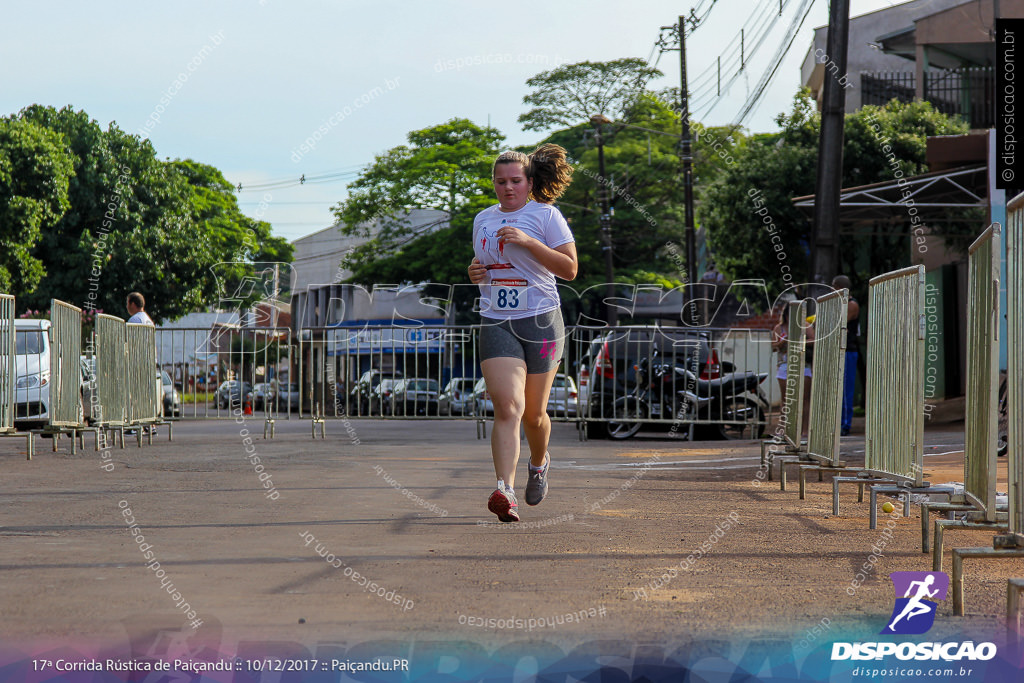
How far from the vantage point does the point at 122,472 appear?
8.94 metres

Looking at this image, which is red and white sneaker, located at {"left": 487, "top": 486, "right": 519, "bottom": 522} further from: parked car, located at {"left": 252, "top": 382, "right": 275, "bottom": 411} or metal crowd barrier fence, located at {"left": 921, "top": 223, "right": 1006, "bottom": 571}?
parked car, located at {"left": 252, "top": 382, "right": 275, "bottom": 411}

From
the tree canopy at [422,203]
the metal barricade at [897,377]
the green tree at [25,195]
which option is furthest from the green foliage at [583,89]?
the metal barricade at [897,377]

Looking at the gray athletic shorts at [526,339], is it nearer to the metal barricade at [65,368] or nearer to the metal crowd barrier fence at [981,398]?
the metal crowd barrier fence at [981,398]

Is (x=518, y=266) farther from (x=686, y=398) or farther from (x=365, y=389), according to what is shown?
(x=365, y=389)

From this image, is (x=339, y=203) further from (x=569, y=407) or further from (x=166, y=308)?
(x=569, y=407)

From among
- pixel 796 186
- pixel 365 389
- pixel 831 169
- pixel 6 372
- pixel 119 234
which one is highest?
pixel 796 186

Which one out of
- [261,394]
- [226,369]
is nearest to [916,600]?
[226,369]

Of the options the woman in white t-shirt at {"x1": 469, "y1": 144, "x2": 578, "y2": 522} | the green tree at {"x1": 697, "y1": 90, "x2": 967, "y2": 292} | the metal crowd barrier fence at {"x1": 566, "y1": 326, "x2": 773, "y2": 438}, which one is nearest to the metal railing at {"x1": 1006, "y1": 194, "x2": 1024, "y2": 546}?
the woman in white t-shirt at {"x1": 469, "y1": 144, "x2": 578, "y2": 522}

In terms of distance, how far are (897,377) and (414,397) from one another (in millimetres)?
10830

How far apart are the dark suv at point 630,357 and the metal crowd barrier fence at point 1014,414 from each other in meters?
10.9

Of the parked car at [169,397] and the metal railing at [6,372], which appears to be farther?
the parked car at [169,397]

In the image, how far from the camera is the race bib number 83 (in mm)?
5887

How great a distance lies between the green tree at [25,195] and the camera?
87.4ft

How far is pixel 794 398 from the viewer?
933cm
